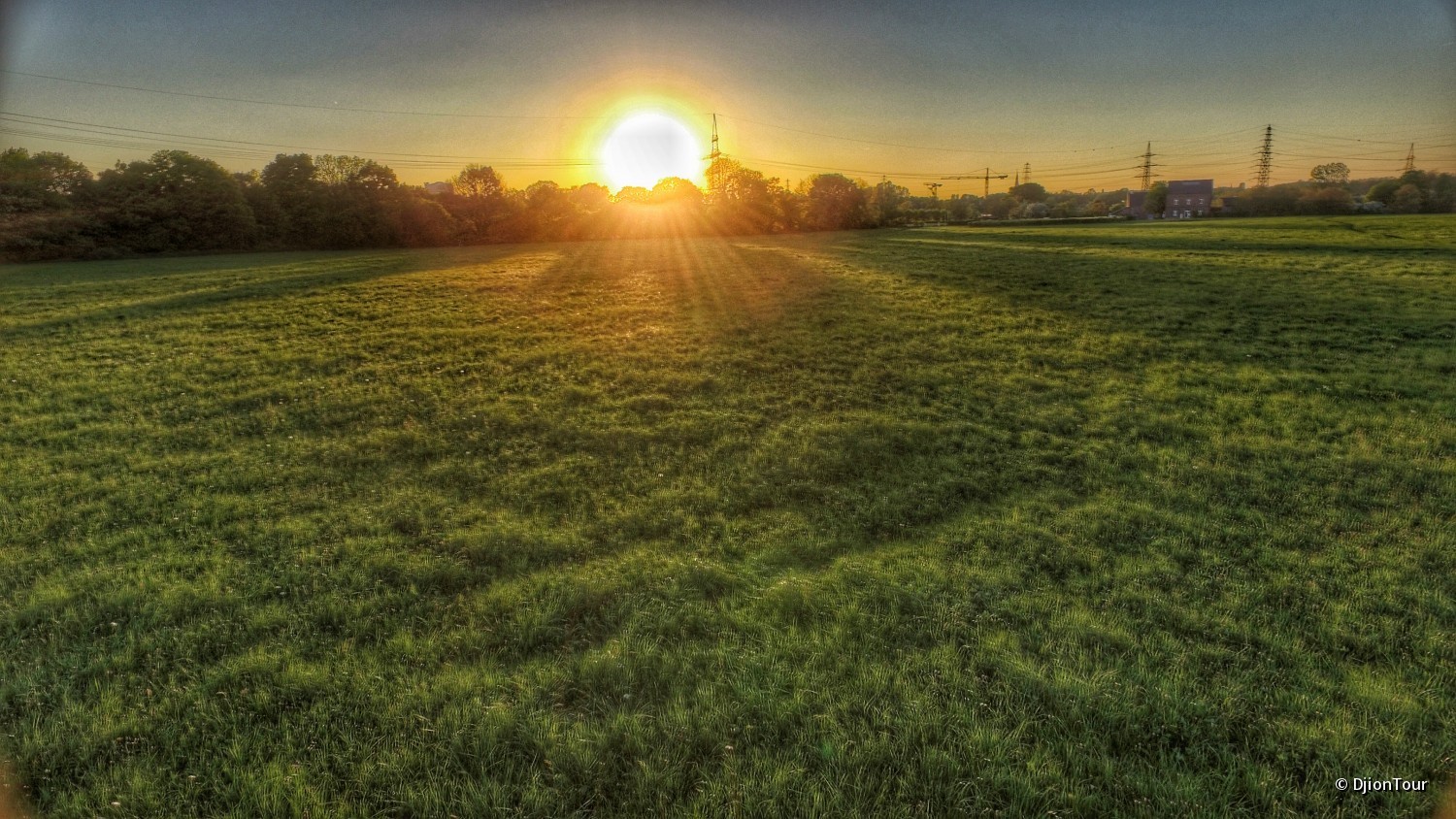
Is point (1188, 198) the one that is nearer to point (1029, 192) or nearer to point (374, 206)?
point (1029, 192)

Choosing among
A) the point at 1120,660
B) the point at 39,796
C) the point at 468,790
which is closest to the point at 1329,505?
the point at 1120,660

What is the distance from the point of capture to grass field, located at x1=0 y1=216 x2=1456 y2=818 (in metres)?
3.45

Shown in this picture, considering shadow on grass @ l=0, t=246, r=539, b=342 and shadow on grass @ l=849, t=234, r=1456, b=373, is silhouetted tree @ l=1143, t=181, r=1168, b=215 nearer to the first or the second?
shadow on grass @ l=849, t=234, r=1456, b=373

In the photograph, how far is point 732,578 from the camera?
5.76m

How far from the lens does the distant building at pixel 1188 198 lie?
100287 millimetres

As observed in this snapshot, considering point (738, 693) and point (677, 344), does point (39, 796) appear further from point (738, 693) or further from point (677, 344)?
point (677, 344)

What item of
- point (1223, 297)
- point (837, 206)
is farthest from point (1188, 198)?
point (1223, 297)

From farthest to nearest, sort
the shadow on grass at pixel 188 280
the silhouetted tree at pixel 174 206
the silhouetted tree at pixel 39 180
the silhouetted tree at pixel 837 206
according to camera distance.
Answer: the silhouetted tree at pixel 837 206
the silhouetted tree at pixel 174 206
the silhouetted tree at pixel 39 180
the shadow on grass at pixel 188 280

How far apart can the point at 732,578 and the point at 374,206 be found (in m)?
61.2

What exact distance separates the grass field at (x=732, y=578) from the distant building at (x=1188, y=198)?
108m

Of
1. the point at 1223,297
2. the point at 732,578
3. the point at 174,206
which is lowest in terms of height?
the point at 732,578

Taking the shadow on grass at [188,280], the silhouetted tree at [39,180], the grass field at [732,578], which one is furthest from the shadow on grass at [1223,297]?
the silhouetted tree at [39,180]

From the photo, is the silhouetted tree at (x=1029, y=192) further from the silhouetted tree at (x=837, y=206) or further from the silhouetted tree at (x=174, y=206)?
the silhouetted tree at (x=174, y=206)

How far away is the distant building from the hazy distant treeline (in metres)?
20.9
